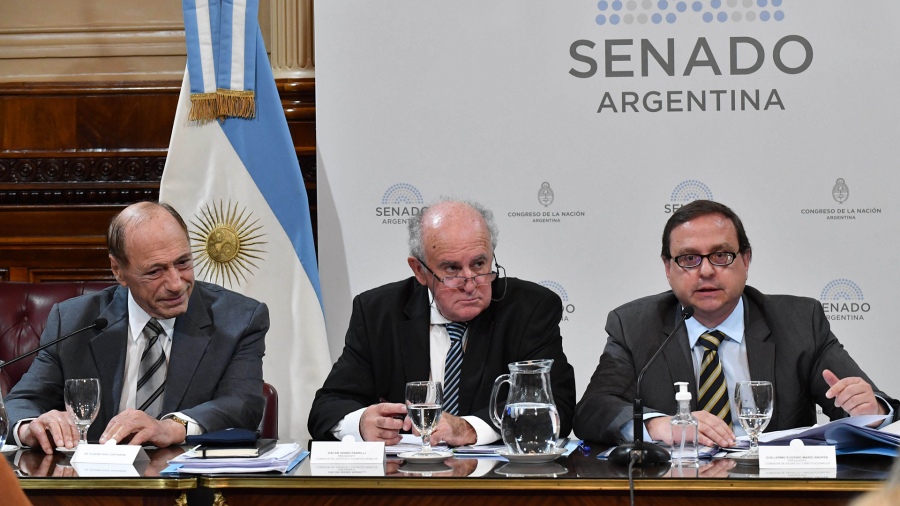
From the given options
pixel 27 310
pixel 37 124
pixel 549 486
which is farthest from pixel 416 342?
pixel 37 124

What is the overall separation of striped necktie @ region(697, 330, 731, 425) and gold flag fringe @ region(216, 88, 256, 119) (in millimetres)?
2208

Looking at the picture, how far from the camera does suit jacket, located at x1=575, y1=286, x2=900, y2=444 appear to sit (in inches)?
120

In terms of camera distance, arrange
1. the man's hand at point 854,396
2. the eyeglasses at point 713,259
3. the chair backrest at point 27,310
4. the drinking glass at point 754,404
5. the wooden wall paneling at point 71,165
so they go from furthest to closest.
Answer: the wooden wall paneling at point 71,165 → the chair backrest at point 27,310 → the eyeglasses at point 713,259 → the man's hand at point 854,396 → the drinking glass at point 754,404

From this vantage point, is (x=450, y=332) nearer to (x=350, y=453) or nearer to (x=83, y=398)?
(x=350, y=453)

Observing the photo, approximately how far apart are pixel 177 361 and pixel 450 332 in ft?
2.70

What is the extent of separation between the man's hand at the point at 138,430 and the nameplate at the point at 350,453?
0.54 m

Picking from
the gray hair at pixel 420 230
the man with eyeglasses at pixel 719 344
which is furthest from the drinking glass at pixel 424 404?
the gray hair at pixel 420 230

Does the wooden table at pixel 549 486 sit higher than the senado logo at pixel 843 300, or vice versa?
the senado logo at pixel 843 300

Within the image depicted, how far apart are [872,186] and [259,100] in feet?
8.40

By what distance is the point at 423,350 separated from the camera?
3258mm

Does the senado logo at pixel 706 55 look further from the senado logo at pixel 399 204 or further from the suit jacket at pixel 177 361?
the suit jacket at pixel 177 361

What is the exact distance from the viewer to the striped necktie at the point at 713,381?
9.95 ft

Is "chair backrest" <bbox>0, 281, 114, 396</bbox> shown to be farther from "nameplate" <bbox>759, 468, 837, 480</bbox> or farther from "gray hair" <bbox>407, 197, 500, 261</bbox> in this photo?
"nameplate" <bbox>759, 468, 837, 480</bbox>

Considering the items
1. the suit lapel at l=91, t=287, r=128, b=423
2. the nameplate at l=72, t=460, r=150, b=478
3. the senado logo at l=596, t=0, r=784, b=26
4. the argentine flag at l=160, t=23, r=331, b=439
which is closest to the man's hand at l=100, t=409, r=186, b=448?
the nameplate at l=72, t=460, r=150, b=478
